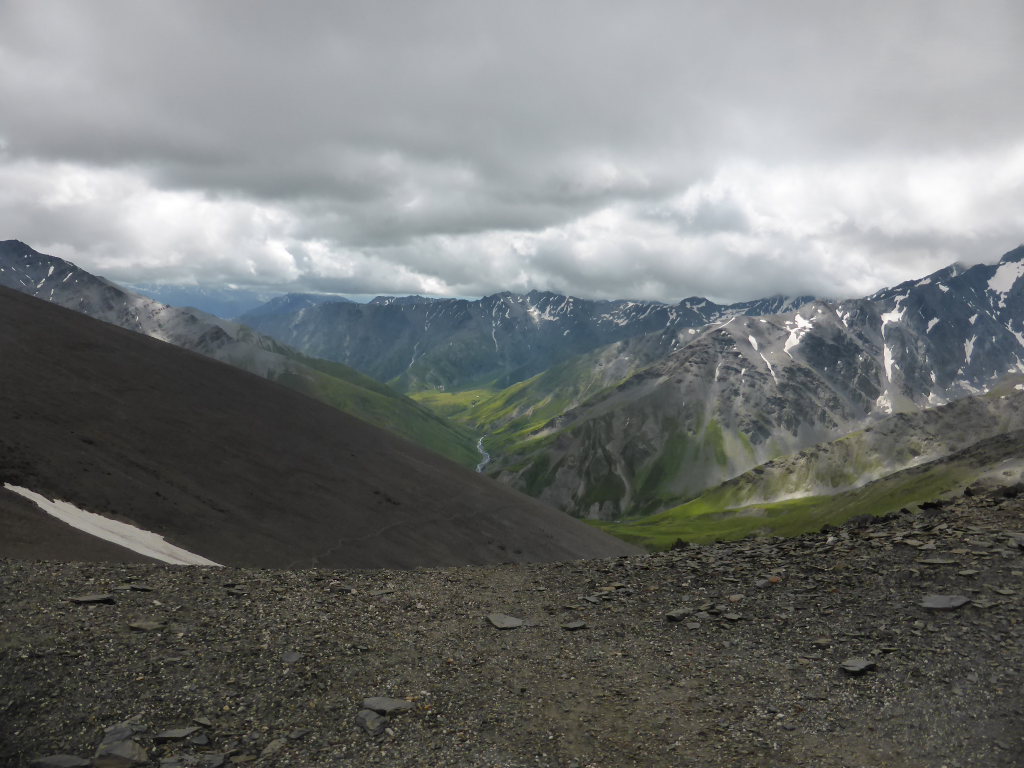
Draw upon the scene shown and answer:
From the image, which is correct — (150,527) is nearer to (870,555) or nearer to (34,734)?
(34,734)

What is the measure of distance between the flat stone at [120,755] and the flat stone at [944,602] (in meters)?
19.5

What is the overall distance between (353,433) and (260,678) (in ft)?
274

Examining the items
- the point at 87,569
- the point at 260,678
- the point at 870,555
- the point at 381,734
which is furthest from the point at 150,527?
the point at 870,555

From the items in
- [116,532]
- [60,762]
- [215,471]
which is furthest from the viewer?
[215,471]

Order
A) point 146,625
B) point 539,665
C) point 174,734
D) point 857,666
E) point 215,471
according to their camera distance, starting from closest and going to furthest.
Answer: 1. point 174,734
2. point 857,666
3. point 146,625
4. point 539,665
5. point 215,471

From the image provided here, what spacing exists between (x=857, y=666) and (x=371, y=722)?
11689 millimetres

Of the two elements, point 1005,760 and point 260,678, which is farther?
point 260,678

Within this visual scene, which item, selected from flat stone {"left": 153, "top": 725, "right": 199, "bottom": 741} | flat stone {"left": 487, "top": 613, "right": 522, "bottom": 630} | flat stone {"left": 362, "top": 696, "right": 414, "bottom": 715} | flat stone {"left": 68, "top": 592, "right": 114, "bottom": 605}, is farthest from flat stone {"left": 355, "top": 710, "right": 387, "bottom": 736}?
flat stone {"left": 68, "top": 592, "right": 114, "bottom": 605}

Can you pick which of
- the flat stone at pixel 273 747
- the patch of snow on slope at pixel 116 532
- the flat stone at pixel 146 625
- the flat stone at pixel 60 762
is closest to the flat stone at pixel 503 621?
the flat stone at pixel 273 747

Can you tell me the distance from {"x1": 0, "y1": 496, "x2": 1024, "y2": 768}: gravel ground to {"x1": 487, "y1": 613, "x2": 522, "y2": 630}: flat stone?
258mm

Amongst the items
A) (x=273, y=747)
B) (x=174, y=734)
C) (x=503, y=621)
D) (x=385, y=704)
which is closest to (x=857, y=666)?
Result: (x=503, y=621)

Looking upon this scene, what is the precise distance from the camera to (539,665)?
15.9m

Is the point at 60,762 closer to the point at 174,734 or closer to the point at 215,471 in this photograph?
the point at 174,734

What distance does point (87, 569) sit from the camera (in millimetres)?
19312
